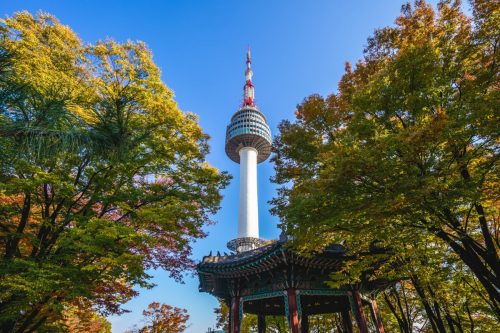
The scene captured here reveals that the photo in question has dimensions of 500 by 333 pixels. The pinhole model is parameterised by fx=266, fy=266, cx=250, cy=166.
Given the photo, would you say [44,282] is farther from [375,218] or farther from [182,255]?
[375,218]

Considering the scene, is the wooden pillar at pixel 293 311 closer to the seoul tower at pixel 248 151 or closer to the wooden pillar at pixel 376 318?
the wooden pillar at pixel 376 318

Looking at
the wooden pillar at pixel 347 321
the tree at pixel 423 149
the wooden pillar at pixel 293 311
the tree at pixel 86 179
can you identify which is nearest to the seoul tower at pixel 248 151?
the wooden pillar at pixel 347 321

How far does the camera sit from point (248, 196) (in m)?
42.2

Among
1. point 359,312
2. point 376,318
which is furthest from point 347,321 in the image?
point 359,312

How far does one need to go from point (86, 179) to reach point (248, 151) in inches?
1453

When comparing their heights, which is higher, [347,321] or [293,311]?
[293,311]

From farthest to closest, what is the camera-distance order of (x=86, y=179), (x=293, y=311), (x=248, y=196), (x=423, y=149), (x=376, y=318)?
(x=248, y=196)
(x=376, y=318)
(x=293, y=311)
(x=86, y=179)
(x=423, y=149)

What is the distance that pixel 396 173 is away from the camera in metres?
7.87

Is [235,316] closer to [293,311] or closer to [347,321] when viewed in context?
[293,311]

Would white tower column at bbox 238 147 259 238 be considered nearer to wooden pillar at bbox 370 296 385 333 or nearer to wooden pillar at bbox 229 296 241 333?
wooden pillar at bbox 229 296 241 333

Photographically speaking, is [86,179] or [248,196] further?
[248,196]

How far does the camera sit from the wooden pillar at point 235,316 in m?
14.8

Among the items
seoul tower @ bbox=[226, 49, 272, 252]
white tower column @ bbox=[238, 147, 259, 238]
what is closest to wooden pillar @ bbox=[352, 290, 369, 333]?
seoul tower @ bbox=[226, 49, 272, 252]

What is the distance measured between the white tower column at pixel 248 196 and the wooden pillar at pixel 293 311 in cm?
2473
